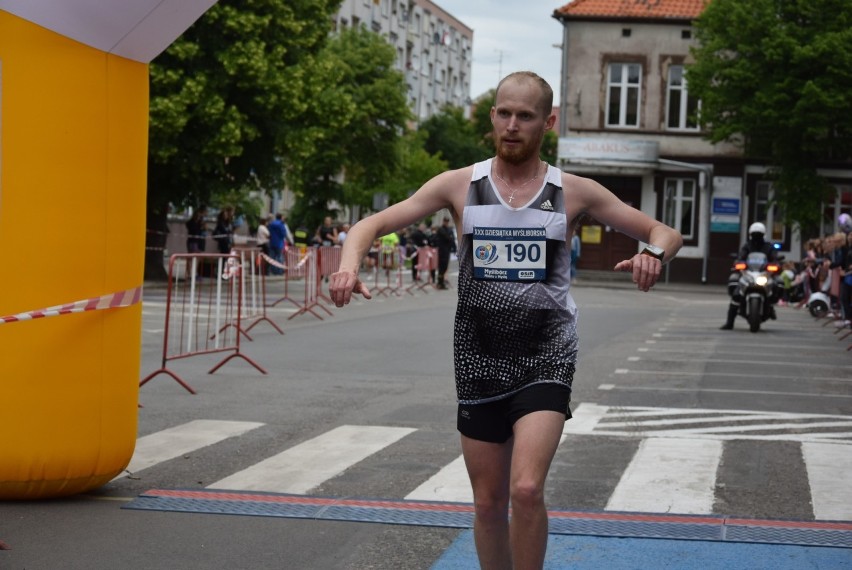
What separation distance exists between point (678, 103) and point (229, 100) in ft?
79.0

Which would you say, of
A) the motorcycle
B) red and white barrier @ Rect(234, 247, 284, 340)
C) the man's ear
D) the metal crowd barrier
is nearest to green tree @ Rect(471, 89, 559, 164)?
red and white barrier @ Rect(234, 247, 284, 340)

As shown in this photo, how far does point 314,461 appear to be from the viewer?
8.58 m

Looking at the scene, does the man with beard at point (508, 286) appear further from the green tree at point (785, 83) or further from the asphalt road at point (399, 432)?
the green tree at point (785, 83)

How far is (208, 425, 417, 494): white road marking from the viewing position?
776 centimetres

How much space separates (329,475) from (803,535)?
2.83m

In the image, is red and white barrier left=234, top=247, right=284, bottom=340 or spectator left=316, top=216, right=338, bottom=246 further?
spectator left=316, top=216, right=338, bottom=246

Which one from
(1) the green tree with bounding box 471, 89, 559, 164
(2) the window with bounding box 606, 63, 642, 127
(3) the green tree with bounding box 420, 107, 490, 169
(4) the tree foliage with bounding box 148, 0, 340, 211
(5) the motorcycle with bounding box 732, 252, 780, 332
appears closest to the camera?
(5) the motorcycle with bounding box 732, 252, 780, 332

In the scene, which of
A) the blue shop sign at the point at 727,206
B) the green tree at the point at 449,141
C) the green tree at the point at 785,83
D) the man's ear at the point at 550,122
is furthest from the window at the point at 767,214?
the man's ear at the point at 550,122

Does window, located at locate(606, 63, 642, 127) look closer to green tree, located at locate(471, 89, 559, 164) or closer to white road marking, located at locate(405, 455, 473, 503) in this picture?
white road marking, located at locate(405, 455, 473, 503)

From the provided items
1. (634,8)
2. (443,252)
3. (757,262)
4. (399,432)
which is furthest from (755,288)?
(634,8)

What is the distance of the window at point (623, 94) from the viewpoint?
171 feet

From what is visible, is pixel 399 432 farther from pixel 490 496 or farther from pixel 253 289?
pixel 253 289

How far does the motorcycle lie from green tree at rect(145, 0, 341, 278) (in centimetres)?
1310

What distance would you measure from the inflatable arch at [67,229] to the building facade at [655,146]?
42828mm
